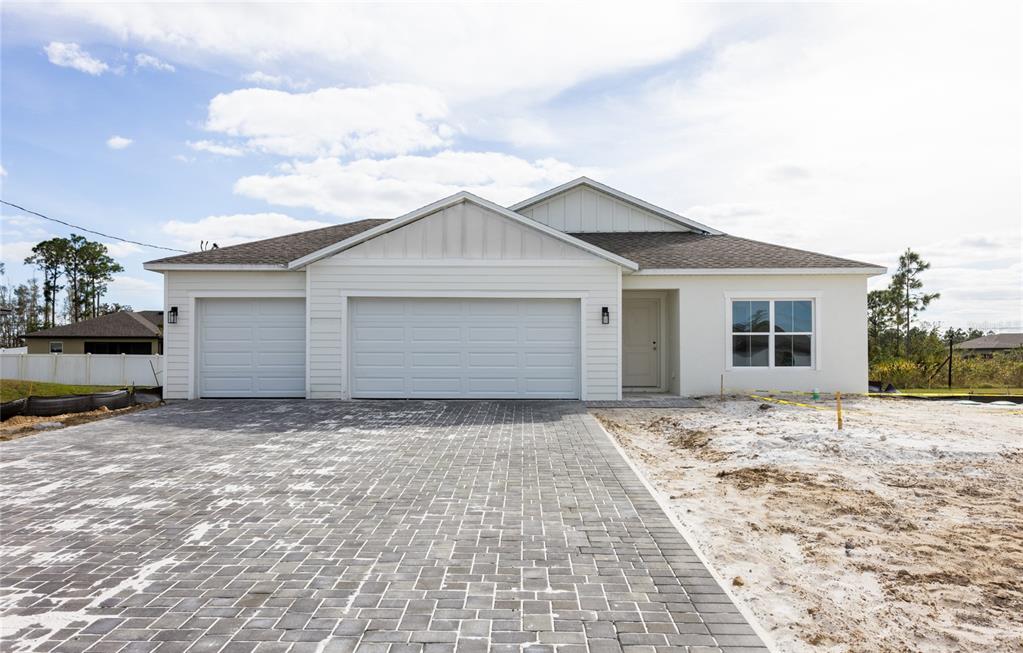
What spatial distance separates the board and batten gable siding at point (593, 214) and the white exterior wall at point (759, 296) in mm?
3684

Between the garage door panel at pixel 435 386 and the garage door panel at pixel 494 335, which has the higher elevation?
the garage door panel at pixel 494 335

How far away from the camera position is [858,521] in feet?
16.0

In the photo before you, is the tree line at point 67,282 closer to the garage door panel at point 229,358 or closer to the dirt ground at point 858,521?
the garage door panel at point 229,358

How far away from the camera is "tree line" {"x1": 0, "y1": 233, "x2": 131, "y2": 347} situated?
38.9m

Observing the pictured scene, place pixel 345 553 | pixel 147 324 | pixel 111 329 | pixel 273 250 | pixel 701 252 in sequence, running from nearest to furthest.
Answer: pixel 345 553 → pixel 273 250 → pixel 701 252 → pixel 111 329 → pixel 147 324

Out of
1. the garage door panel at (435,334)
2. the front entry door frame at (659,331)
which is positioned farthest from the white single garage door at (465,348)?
the front entry door frame at (659,331)

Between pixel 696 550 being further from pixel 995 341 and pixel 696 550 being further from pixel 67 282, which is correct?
pixel 995 341

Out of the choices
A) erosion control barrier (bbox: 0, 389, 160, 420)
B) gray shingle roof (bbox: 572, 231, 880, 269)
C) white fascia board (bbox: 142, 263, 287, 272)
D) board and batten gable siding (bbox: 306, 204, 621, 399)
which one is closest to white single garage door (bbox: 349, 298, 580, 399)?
board and batten gable siding (bbox: 306, 204, 621, 399)

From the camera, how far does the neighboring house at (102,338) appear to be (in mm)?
29422

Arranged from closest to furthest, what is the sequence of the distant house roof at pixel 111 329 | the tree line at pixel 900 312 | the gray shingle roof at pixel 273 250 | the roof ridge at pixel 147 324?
the gray shingle roof at pixel 273 250
the tree line at pixel 900 312
the distant house roof at pixel 111 329
the roof ridge at pixel 147 324

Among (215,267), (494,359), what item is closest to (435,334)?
(494,359)

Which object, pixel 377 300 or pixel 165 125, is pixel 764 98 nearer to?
pixel 377 300

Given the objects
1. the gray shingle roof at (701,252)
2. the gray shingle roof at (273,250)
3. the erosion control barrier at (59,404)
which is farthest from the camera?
the gray shingle roof at (701,252)

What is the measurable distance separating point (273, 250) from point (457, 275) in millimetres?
4571
